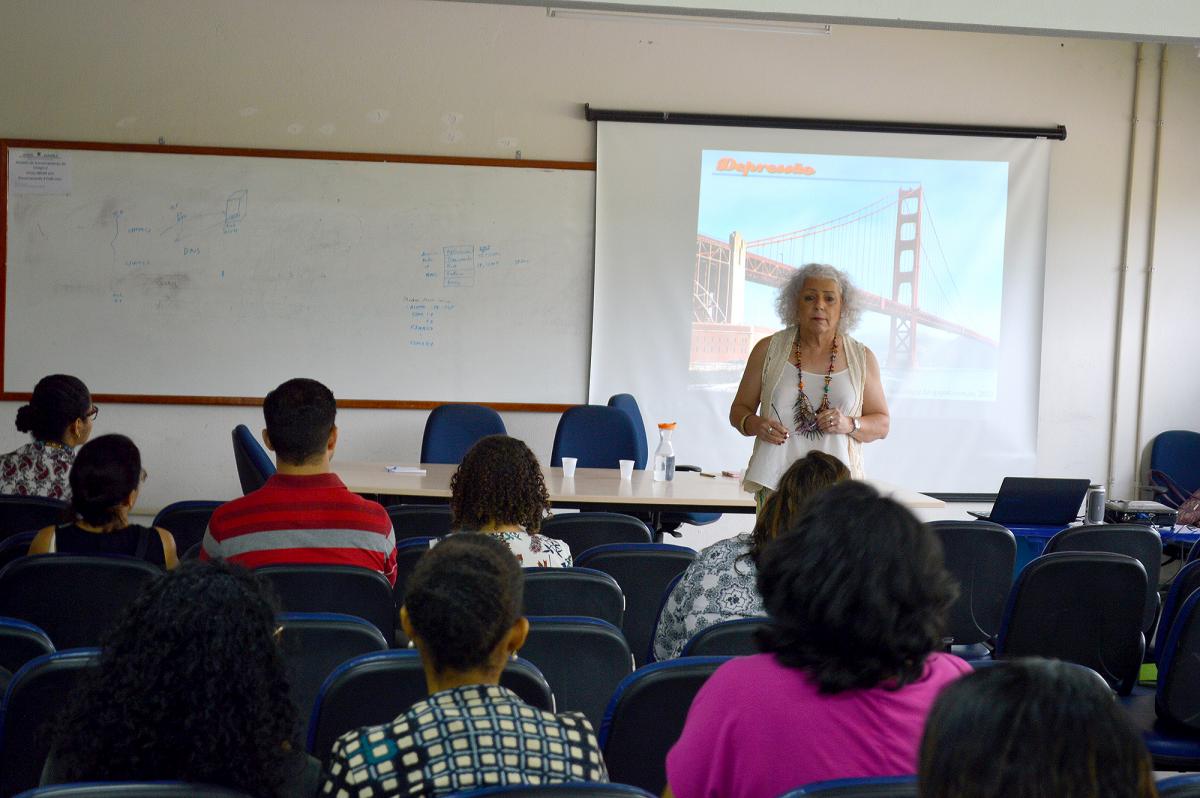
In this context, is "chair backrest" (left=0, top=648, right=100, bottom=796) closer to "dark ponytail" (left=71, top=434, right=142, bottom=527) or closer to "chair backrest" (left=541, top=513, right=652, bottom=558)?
"dark ponytail" (left=71, top=434, right=142, bottom=527)

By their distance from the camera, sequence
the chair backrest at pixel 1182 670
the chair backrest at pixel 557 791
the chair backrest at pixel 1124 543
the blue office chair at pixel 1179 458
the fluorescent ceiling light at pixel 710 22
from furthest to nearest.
Answer: the blue office chair at pixel 1179 458
the fluorescent ceiling light at pixel 710 22
the chair backrest at pixel 1124 543
the chair backrest at pixel 1182 670
the chair backrest at pixel 557 791

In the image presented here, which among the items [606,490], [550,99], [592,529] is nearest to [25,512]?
[592,529]

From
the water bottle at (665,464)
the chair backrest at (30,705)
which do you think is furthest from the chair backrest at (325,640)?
the water bottle at (665,464)

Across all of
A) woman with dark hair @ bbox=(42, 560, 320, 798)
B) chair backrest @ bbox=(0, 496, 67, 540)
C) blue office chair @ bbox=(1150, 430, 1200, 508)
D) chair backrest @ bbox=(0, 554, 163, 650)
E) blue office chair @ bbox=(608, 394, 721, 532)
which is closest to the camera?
woman with dark hair @ bbox=(42, 560, 320, 798)

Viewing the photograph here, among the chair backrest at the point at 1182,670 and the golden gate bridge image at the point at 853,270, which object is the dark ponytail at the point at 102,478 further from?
the golden gate bridge image at the point at 853,270

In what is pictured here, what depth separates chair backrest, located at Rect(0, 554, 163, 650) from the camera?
246 cm

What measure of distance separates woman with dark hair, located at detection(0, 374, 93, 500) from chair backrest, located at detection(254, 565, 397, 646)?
5.86ft

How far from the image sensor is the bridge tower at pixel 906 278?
22.6 ft

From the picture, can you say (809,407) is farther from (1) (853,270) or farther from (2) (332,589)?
(1) (853,270)

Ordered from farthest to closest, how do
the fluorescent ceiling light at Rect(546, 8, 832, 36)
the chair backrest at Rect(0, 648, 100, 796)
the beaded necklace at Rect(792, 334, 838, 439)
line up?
the fluorescent ceiling light at Rect(546, 8, 832, 36) → the beaded necklace at Rect(792, 334, 838, 439) → the chair backrest at Rect(0, 648, 100, 796)

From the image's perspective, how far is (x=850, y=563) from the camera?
4.70 feet

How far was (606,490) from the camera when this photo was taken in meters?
4.90

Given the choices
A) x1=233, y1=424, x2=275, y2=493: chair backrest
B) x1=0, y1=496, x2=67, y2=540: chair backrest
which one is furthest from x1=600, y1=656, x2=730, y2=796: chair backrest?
x1=233, y1=424, x2=275, y2=493: chair backrest

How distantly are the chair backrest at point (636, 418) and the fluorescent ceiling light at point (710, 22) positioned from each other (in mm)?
2237
